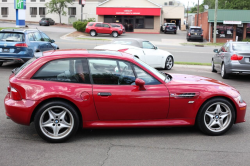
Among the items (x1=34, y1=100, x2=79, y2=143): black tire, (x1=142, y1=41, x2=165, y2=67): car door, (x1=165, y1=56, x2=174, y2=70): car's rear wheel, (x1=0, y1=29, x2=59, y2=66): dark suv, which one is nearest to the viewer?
(x1=34, y1=100, x2=79, y2=143): black tire

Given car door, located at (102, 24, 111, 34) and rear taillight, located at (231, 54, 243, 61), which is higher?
car door, located at (102, 24, 111, 34)

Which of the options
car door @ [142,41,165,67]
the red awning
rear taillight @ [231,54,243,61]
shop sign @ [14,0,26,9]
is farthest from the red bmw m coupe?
the red awning

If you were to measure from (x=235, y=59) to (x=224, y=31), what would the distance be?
3357 cm

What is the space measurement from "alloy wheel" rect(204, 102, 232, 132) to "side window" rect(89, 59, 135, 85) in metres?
1.42

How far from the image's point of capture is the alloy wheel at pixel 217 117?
595 centimetres

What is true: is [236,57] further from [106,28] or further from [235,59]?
[106,28]

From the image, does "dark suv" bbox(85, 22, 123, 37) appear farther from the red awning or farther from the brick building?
the red awning

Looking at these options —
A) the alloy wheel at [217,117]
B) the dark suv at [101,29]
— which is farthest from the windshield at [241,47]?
the dark suv at [101,29]

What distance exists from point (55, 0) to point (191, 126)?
206ft

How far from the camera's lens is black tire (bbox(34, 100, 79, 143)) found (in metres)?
5.45

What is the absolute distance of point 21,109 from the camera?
215 inches

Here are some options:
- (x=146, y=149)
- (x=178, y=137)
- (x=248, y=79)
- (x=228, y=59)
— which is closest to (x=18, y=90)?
(x=146, y=149)

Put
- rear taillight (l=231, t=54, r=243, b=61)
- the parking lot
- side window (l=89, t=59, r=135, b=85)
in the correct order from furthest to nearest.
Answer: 1. rear taillight (l=231, t=54, r=243, b=61)
2. side window (l=89, t=59, r=135, b=85)
3. the parking lot

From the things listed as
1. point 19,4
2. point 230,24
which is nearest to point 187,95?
point 19,4
